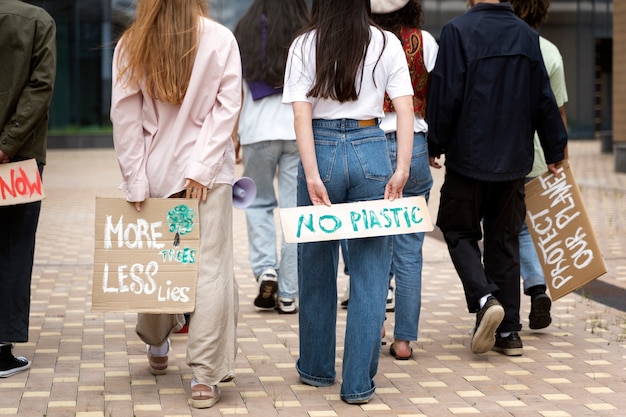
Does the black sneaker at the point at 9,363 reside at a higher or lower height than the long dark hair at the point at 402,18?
lower

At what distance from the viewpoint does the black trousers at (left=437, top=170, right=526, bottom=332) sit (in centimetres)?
553

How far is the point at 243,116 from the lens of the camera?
22.7 feet

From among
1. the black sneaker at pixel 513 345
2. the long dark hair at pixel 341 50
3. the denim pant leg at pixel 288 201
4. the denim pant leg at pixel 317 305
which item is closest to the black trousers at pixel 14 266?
the denim pant leg at pixel 317 305

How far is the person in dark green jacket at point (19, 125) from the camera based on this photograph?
16.8 feet

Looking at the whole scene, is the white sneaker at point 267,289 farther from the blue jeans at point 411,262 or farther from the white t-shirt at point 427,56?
the white t-shirt at point 427,56

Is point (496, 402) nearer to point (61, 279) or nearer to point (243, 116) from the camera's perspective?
point (243, 116)

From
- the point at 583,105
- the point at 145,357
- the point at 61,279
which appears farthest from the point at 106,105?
the point at 145,357

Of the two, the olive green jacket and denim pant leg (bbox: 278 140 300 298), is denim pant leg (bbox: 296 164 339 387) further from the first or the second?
denim pant leg (bbox: 278 140 300 298)

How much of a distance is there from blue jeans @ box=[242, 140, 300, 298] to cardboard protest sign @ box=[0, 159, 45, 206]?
Result: 1.85 meters

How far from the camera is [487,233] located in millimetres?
5703

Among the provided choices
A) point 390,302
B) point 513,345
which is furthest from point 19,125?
point 390,302

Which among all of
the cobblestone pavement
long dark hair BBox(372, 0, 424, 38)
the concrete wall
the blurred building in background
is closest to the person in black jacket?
long dark hair BBox(372, 0, 424, 38)

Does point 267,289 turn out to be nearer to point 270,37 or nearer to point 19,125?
point 270,37

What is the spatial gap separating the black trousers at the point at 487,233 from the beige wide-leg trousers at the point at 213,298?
4.57 ft
